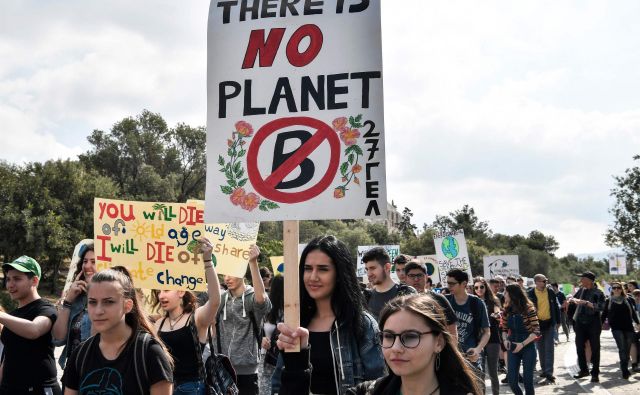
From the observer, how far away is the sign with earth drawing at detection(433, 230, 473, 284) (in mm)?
16812

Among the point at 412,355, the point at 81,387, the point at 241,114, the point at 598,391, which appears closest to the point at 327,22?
the point at 241,114

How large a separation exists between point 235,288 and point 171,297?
1.70 metres

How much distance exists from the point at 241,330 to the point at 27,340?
8.10 feet

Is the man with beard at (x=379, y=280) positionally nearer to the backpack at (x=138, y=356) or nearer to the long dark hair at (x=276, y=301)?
the long dark hair at (x=276, y=301)

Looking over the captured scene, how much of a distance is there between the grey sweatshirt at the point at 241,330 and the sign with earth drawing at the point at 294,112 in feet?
11.4

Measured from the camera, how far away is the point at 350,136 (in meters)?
3.99

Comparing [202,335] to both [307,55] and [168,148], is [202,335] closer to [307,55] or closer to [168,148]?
[307,55]

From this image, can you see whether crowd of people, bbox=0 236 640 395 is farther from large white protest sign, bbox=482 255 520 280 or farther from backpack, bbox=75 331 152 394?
large white protest sign, bbox=482 255 520 280

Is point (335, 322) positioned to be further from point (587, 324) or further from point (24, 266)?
point (587, 324)

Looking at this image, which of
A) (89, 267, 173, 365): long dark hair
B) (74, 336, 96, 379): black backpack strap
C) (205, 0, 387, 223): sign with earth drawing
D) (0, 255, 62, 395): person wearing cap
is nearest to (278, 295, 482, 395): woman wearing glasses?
(205, 0, 387, 223): sign with earth drawing

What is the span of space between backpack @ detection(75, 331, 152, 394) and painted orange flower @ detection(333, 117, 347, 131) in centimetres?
156

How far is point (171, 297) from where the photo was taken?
607 centimetres

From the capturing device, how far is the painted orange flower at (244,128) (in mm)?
4121

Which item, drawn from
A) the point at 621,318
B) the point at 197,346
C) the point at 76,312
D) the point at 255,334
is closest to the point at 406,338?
the point at 197,346
